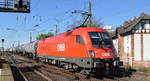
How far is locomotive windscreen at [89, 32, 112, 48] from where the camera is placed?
46.8 ft

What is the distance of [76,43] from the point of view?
15156 millimetres

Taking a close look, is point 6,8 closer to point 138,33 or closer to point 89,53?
point 89,53

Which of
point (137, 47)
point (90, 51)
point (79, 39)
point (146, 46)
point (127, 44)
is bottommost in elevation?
point (90, 51)

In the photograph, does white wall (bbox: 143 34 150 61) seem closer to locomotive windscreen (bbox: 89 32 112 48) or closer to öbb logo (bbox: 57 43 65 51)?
öbb logo (bbox: 57 43 65 51)

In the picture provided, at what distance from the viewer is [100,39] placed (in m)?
14.5

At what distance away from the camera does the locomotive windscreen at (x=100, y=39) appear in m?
14.3

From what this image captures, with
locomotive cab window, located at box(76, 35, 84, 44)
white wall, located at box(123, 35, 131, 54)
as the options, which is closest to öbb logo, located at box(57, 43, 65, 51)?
locomotive cab window, located at box(76, 35, 84, 44)

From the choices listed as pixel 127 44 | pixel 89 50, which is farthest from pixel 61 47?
pixel 127 44

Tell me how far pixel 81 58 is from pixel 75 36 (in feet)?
6.12

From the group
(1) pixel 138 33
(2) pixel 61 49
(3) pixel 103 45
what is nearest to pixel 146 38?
(1) pixel 138 33

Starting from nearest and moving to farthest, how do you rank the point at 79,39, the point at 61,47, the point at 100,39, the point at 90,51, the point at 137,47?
the point at 90,51 → the point at 100,39 → the point at 79,39 → the point at 61,47 → the point at 137,47

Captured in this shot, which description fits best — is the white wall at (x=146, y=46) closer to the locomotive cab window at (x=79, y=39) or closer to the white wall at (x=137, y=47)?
the white wall at (x=137, y=47)

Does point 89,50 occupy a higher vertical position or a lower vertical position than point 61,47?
lower

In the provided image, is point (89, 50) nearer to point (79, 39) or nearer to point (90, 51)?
point (90, 51)
